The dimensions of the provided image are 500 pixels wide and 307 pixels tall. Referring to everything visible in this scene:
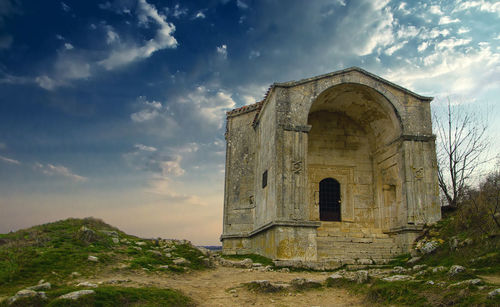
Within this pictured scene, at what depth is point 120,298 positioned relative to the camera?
7301 millimetres

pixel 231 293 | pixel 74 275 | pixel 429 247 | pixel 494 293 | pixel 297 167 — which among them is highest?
pixel 297 167

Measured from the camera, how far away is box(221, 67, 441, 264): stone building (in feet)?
48.0

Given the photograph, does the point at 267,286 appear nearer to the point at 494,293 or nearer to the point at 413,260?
the point at 494,293

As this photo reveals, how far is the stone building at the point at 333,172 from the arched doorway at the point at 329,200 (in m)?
0.05

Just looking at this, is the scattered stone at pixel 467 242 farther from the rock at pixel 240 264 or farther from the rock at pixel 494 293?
the rock at pixel 240 264

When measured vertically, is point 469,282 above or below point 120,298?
above

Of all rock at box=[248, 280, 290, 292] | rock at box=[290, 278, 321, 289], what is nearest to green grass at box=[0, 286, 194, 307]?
rock at box=[248, 280, 290, 292]

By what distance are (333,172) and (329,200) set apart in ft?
4.53

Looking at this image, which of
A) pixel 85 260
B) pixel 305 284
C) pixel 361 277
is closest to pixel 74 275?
pixel 85 260

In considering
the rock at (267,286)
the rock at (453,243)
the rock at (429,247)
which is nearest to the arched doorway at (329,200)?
the rock at (429,247)

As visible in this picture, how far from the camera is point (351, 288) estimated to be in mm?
9445

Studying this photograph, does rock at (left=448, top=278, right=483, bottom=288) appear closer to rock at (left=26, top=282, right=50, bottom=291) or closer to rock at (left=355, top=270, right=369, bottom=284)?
rock at (left=355, top=270, right=369, bottom=284)

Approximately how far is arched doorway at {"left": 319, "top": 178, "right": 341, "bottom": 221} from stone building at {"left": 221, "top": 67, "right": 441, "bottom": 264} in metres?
0.05

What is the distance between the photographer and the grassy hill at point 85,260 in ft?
24.8
